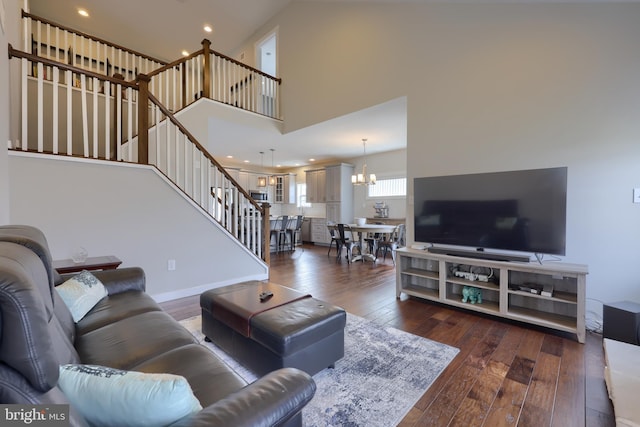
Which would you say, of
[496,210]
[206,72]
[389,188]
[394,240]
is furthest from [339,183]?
[496,210]

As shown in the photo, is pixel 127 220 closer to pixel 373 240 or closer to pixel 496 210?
pixel 496 210

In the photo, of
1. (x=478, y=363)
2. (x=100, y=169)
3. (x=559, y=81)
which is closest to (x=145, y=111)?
(x=100, y=169)

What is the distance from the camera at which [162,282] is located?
337 centimetres

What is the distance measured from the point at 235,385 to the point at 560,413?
6.03 feet

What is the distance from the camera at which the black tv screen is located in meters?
2.59

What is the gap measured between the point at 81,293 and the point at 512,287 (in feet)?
12.3

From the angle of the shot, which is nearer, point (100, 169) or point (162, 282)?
point (100, 169)

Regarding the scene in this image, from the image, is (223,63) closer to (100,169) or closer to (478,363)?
(100,169)

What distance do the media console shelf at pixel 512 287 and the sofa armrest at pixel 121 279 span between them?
2.78 meters

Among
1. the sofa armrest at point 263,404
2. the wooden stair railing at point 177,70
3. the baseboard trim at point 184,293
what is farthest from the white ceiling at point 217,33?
the sofa armrest at point 263,404

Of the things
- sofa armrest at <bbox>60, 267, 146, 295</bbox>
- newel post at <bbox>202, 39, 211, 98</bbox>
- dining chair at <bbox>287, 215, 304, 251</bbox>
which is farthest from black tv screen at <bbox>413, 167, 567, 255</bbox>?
dining chair at <bbox>287, 215, 304, 251</bbox>

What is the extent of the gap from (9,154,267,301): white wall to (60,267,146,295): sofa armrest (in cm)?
88

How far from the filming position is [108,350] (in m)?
A: 1.43

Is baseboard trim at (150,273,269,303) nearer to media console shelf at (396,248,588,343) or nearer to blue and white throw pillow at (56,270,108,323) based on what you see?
blue and white throw pillow at (56,270,108,323)
